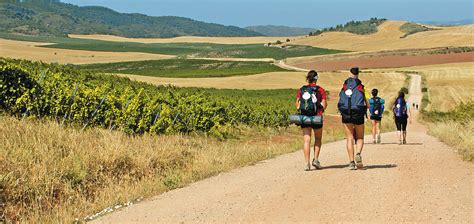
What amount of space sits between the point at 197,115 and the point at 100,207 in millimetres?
16336

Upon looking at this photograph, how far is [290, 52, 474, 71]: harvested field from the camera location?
122188 mm

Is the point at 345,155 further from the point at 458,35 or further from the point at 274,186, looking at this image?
the point at 458,35

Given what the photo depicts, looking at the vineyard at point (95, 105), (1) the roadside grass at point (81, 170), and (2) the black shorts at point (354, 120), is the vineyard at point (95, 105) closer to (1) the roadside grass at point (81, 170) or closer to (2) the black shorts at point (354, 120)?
(1) the roadside grass at point (81, 170)

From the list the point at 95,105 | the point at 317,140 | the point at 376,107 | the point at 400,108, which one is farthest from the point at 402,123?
the point at 95,105

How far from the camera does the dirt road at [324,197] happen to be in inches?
302

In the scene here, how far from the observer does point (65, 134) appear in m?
12.2

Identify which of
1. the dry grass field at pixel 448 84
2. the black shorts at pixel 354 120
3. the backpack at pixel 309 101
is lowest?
the dry grass field at pixel 448 84

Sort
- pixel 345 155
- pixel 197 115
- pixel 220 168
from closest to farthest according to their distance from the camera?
pixel 220 168 → pixel 345 155 → pixel 197 115

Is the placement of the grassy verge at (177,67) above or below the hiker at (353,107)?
below

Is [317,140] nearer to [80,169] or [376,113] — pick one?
[80,169]

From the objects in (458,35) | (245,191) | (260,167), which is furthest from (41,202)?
(458,35)

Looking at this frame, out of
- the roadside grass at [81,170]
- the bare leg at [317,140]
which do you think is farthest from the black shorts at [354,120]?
the roadside grass at [81,170]

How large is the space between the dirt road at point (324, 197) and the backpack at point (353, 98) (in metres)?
1.11

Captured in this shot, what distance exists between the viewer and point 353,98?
1158 centimetres
